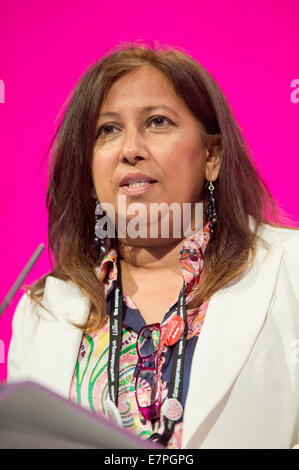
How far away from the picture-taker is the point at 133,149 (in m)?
1.65

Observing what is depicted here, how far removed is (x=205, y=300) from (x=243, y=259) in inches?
5.9

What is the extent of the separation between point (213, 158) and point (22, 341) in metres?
0.75

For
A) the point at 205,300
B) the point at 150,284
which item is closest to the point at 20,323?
the point at 150,284

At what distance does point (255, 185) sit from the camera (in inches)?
71.9

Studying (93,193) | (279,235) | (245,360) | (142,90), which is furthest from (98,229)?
(245,360)

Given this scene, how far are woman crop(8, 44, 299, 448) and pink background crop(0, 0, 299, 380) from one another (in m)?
0.30

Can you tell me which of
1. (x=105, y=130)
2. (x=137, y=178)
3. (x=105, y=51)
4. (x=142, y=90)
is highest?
(x=105, y=51)

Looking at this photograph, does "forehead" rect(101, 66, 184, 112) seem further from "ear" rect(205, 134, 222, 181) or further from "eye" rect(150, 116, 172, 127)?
"ear" rect(205, 134, 222, 181)

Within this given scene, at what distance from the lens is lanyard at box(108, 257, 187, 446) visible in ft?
4.72

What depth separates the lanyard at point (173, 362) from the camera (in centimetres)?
144

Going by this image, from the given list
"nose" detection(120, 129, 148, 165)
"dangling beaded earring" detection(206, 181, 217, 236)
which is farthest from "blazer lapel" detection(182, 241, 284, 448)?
"nose" detection(120, 129, 148, 165)

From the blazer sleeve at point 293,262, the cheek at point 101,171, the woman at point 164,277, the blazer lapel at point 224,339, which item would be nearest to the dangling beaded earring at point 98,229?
the woman at point 164,277

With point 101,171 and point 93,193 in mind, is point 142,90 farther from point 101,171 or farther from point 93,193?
point 93,193

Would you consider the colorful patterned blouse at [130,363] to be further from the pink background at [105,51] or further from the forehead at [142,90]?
the pink background at [105,51]
